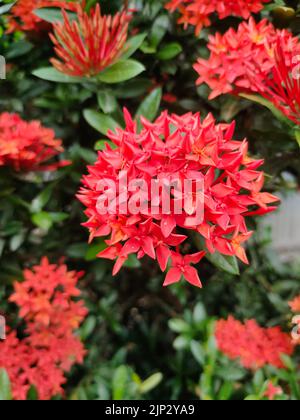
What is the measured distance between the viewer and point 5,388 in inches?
43.1

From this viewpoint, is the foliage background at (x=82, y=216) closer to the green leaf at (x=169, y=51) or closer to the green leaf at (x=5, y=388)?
the green leaf at (x=169, y=51)

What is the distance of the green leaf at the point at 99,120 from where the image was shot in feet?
3.74

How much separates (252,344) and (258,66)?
0.73m

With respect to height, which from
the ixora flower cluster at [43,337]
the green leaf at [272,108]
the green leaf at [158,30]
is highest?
the green leaf at [158,30]

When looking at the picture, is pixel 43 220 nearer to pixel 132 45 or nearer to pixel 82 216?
pixel 82 216

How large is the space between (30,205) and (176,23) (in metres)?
0.58

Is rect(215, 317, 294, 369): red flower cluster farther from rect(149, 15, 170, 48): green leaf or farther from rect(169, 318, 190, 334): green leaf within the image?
rect(149, 15, 170, 48): green leaf

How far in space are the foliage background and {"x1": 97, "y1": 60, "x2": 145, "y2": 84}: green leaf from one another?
0.07 meters

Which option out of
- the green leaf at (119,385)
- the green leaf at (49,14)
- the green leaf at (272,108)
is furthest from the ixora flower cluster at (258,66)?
the green leaf at (119,385)

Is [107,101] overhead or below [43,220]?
overhead

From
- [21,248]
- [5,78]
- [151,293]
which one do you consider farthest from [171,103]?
Result: [151,293]

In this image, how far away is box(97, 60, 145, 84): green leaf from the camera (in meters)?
1.09

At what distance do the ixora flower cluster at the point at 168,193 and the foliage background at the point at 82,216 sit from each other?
0.31 metres

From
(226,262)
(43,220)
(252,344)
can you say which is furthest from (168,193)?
(252,344)
